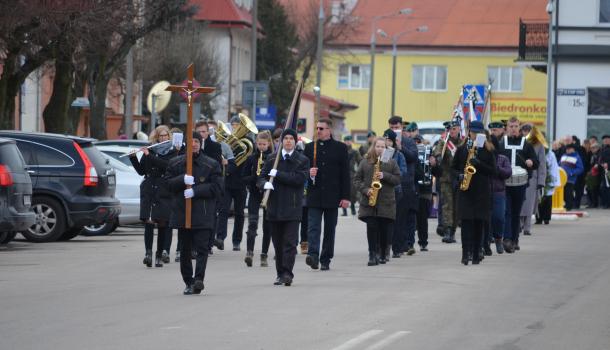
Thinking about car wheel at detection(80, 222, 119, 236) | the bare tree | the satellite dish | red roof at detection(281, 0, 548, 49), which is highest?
red roof at detection(281, 0, 548, 49)

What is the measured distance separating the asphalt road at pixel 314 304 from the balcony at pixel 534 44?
1211 inches

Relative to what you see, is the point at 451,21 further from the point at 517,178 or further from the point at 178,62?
the point at 517,178

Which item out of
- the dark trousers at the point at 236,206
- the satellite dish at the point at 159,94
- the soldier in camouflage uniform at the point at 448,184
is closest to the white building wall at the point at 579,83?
the satellite dish at the point at 159,94

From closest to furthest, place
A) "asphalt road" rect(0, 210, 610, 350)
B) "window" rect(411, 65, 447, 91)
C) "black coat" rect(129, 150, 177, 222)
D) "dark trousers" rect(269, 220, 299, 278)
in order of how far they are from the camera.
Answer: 1. "asphalt road" rect(0, 210, 610, 350)
2. "dark trousers" rect(269, 220, 299, 278)
3. "black coat" rect(129, 150, 177, 222)
4. "window" rect(411, 65, 447, 91)

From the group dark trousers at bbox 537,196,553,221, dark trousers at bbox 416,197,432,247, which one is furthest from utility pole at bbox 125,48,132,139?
dark trousers at bbox 416,197,432,247

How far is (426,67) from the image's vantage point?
90.4 metres

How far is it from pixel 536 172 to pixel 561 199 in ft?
33.5

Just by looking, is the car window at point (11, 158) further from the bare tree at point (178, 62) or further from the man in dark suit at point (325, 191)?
the bare tree at point (178, 62)

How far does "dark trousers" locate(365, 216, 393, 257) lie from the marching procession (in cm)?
1

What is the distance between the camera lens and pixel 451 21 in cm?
8975

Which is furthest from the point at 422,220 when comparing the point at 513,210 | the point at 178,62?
the point at 178,62

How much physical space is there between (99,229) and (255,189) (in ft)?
22.4

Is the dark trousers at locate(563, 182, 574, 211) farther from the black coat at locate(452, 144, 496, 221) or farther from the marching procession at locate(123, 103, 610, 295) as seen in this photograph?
the black coat at locate(452, 144, 496, 221)

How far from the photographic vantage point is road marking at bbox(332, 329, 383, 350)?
10453 millimetres
